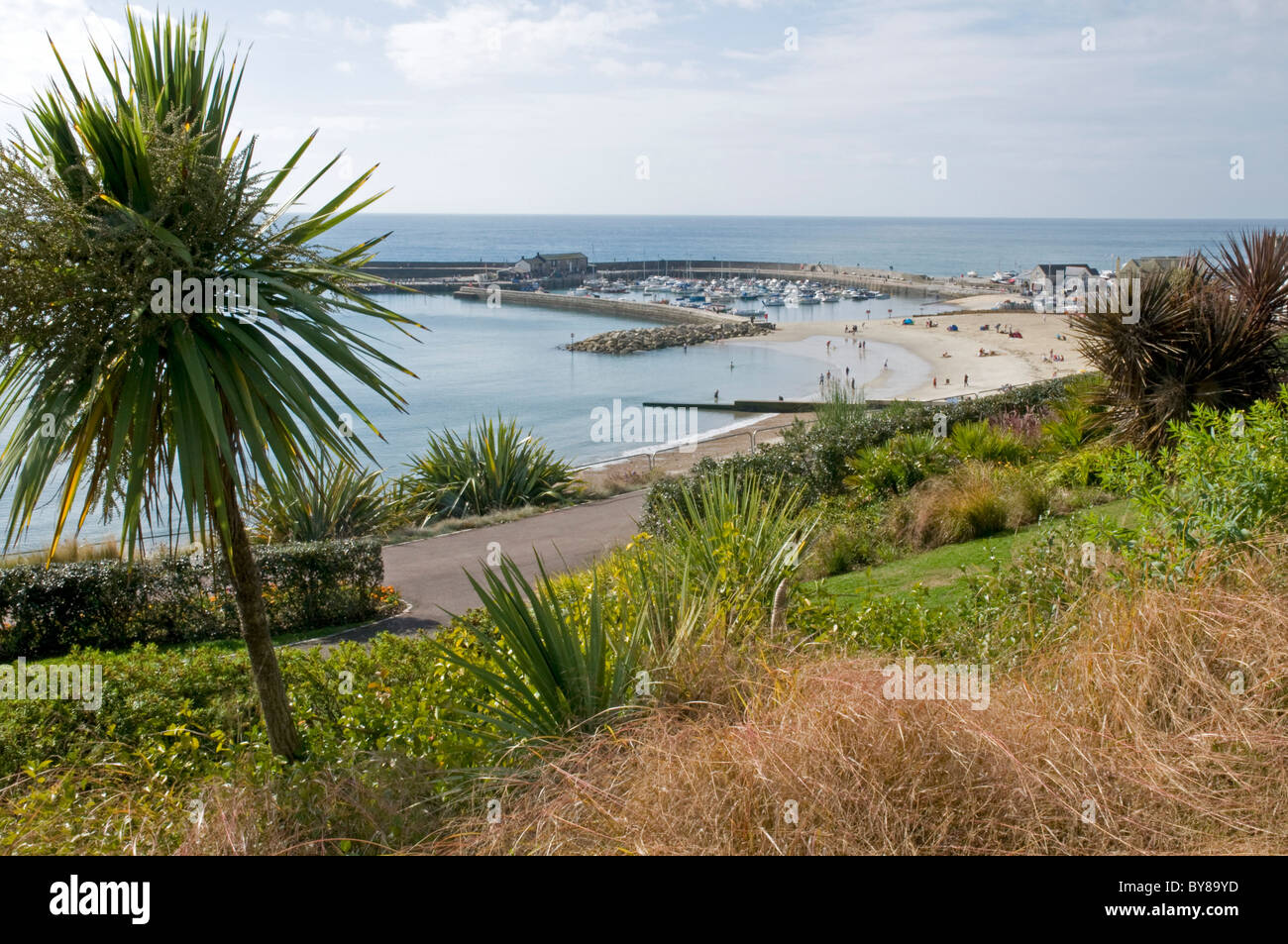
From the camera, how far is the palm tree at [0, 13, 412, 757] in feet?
12.6

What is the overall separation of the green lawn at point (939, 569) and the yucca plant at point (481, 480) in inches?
474

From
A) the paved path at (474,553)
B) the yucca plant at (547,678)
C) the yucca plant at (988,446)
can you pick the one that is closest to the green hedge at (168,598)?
the paved path at (474,553)

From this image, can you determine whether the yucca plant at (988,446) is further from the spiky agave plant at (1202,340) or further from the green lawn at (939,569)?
the green lawn at (939,569)

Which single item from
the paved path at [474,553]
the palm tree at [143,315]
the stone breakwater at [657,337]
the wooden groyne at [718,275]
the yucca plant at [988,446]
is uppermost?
the wooden groyne at [718,275]

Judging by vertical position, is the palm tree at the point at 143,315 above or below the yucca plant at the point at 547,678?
above

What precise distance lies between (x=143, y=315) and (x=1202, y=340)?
12940 mm

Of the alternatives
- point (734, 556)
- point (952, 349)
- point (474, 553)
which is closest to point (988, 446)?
point (474, 553)

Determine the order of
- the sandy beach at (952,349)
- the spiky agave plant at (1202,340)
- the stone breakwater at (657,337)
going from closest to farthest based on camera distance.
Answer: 1. the spiky agave plant at (1202,340)
2. the sandy beach at (952,349)
3. the stone breakwater at (657,337)

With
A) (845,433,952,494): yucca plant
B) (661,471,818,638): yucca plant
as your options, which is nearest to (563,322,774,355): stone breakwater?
(845,433,952,494): yucca plant

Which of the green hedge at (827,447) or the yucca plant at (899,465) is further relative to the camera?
the yucca plant at (899,465)

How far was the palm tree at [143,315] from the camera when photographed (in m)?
3.85

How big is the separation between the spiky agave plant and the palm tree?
11453mm

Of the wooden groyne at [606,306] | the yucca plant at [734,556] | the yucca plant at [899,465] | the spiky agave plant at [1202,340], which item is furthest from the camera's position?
the wooden groyne at [606,306]

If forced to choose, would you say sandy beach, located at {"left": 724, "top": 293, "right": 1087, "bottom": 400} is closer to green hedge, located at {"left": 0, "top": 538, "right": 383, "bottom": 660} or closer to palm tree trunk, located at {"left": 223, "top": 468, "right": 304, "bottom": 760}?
green hedge, located at {"left": 0, "top": 538, "right": 383, "bottom": 660}
